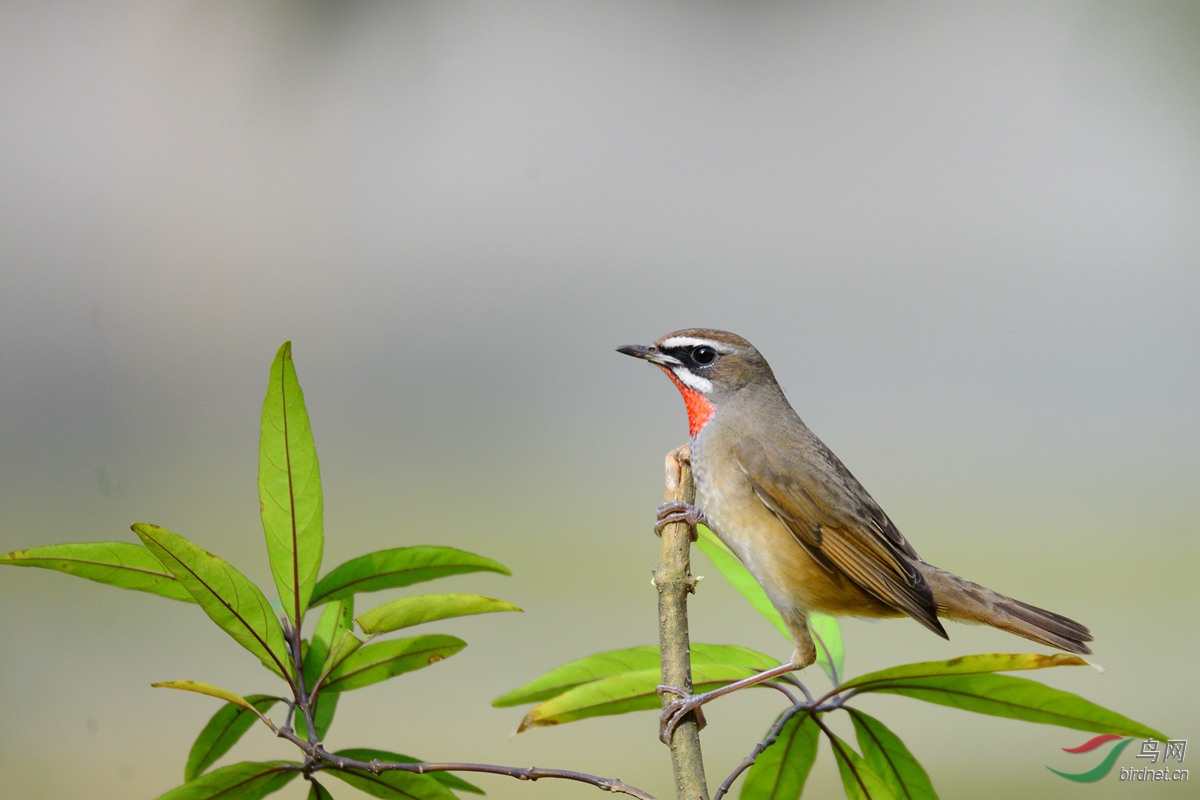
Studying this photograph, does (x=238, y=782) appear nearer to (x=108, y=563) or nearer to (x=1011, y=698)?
(x=108, y=563)

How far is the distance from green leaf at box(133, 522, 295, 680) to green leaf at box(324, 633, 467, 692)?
6 centimetres

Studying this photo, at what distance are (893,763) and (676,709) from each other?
0.75ft

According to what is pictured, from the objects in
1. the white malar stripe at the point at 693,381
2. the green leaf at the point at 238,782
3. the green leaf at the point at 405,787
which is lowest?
the green leaf at the point at 405,787

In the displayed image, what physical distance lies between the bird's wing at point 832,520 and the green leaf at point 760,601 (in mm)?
74

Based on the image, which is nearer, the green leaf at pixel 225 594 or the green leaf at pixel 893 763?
the green leaf at pixel 225 594

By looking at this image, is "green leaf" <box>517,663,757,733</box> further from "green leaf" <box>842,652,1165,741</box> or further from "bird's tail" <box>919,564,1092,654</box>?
"bird's tail" <box>919,564,1092,654</box>

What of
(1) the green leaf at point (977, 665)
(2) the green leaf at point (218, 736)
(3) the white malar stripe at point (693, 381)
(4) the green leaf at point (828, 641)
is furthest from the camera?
(3) the white malar stripe at point (693, 381)

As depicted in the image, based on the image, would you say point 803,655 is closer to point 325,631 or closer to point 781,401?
point 781,401

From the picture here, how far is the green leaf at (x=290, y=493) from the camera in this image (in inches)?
27.9

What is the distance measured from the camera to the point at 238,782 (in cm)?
75

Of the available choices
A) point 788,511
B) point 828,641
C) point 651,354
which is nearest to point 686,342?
point 651,354

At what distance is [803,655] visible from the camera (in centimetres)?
99

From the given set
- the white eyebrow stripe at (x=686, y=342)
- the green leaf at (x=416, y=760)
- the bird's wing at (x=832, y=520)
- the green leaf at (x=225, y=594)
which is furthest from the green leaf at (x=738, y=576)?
the green leaf at (x=225, y=594)

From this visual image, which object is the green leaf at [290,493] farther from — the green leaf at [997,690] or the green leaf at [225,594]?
the green leaf at [997,690]
